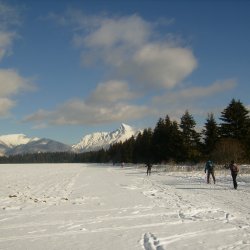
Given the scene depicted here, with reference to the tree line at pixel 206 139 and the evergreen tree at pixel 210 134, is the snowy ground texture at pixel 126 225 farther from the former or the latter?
the evergreen tree at pixel 210 134

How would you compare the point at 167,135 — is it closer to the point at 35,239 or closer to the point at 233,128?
the point at 233,128

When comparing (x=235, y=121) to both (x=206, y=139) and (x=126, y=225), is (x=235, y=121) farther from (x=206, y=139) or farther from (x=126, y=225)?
(x=126, y=225)

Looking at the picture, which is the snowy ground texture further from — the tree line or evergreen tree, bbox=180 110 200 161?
evergreen tree, bbox=180 110 200 161

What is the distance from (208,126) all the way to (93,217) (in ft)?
155

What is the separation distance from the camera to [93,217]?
37.9 feet

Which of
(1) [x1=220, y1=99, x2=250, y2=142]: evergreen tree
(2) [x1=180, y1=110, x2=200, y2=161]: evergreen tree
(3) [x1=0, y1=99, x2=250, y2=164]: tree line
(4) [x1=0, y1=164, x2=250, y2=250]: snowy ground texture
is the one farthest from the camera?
(2) [x1=180, y1=110, x2=200, y2=161]: evergreen tree

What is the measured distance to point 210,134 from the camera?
2238 inches

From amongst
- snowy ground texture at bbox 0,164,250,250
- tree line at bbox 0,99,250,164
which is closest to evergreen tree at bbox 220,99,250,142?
tree line at bbox 0,99,250,164

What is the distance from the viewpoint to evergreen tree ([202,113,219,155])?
56025 millimetres

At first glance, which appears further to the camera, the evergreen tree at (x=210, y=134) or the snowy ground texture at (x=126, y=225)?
the evergreen tree at (x=210, y=134)

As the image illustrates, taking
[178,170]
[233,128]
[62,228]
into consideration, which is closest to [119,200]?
[62,228]

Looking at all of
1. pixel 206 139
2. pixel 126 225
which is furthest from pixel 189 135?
pixel 126 225

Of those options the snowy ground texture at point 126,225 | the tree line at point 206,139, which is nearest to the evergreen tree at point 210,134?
the tree line at point 206,139

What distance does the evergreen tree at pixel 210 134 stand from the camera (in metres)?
56.0
